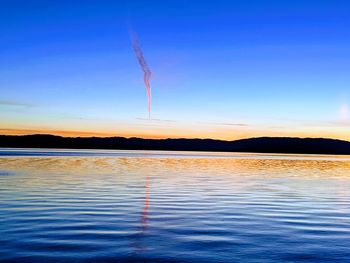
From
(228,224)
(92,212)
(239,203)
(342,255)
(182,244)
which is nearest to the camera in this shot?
(342,255)

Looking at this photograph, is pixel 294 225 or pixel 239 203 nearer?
A: pixel 294 225

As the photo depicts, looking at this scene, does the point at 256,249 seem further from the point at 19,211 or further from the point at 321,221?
the point at 19,211

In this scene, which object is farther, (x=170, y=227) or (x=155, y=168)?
(x=155, y=168)

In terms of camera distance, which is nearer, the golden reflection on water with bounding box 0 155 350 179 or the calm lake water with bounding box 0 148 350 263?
the calm lake water with bounding box 0 148 350 263

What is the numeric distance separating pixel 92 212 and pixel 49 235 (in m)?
5.54

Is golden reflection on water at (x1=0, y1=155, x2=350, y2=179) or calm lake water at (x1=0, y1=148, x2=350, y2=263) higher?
golden reflection on water at (x1=0, y1=155, x2=350, y2=179)

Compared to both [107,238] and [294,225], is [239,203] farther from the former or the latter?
[107,238]

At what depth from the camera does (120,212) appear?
20.0 meters

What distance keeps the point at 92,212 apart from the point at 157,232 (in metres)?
5.68

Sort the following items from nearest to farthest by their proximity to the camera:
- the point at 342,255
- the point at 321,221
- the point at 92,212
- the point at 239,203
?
the point at 342,255 → the point at 321,221 → the point at 92,212 → the point at 239,203

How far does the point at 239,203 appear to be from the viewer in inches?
955

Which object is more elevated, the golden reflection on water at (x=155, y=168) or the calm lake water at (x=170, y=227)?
the golden reflection on water at (x=155, y=168)

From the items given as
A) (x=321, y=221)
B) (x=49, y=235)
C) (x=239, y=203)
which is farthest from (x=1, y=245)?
(x=239, y=203)

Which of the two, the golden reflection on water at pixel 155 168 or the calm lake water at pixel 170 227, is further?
the golden reflection on water at pixel 155 168
